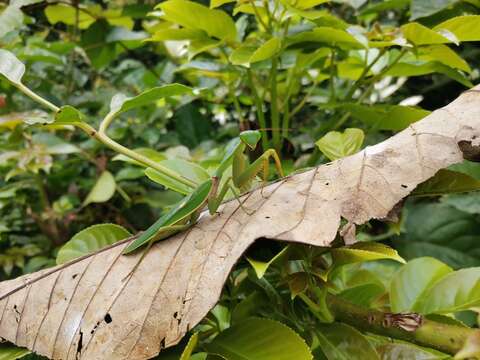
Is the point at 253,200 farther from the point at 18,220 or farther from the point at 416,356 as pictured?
the point at 18,220

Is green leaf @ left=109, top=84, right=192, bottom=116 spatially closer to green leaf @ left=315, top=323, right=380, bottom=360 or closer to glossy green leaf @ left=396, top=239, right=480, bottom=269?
green leaf @ left=315, top=323, right=380, bottom=360

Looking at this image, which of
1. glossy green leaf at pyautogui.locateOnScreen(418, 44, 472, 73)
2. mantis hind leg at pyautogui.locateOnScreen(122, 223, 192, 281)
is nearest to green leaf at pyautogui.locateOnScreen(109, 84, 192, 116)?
mantis hind leg at pyautogui.locateOnScreen(122, 223, 192, 281)

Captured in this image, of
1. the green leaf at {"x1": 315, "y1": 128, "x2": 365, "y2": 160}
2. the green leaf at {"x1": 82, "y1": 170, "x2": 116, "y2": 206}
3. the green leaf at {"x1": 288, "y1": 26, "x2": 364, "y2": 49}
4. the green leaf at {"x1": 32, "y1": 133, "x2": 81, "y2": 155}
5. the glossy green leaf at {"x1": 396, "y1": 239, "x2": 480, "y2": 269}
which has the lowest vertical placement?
the glossy green leaf at {"x1": 396, "y1": 239, "x2": 480, "y2": 269}

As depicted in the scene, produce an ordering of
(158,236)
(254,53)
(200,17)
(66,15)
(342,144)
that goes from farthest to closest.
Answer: (66,15), (200,17), (254,53), (342,144), (158,236)

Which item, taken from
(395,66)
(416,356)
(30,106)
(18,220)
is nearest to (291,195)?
(416,356)

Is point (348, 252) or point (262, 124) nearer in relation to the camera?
point (348, 252)

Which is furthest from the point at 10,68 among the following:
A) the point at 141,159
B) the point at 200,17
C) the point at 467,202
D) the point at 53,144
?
the point at 467,202

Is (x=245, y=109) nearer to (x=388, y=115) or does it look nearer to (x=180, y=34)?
(x=180, y=34)
